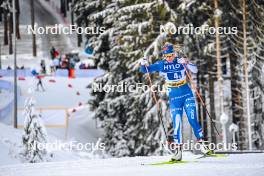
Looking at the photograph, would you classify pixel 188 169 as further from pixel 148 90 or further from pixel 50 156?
pixel 148 90

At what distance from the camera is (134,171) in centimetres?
892

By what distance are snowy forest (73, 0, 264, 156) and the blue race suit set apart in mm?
14662

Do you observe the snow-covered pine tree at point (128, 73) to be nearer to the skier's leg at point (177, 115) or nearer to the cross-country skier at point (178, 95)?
the cross-country skier at point (178, 95)

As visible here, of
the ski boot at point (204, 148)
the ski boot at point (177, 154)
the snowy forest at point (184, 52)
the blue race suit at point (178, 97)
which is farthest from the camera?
the snowy forest at point (184, 52)

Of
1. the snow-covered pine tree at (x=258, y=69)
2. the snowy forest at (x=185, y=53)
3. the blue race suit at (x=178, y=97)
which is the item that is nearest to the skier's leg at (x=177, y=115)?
the blue race suit at (x=178, y=97)

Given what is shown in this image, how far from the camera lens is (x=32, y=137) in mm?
22719

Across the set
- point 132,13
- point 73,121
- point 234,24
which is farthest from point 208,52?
point 73,121

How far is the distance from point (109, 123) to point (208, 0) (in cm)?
876

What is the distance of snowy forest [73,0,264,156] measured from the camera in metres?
27.0

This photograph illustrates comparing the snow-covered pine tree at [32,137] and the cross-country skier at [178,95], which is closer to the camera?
the cross-country skier at [178,95]

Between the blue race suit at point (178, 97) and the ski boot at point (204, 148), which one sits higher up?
the blue race suit at point (178, 97)

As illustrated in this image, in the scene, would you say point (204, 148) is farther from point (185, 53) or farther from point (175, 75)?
point (185, 53)

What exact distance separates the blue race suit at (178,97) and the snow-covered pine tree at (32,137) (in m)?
12.0

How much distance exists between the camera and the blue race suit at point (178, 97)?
35.9 ft
